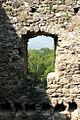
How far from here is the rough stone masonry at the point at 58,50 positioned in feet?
14.9

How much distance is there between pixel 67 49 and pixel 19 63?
1507 millimetres

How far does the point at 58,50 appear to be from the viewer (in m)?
4.57

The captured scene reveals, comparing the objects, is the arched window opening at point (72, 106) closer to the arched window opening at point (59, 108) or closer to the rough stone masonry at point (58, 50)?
the rough stone masonry at point (58, 50)

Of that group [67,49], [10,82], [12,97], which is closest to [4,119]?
[12,97]

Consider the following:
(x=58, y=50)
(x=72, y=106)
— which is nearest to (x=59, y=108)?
(x=72, y=106)

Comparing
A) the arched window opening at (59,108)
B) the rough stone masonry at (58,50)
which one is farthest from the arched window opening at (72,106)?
the arched window opening at (59,108)

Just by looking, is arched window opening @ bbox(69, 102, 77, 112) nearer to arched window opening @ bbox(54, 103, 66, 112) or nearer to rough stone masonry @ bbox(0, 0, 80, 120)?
rough stone masonry @ bbox(0, 0, 80, 120)

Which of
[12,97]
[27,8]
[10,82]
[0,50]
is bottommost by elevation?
[12,97]

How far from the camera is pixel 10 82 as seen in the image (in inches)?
180

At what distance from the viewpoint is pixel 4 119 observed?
452 cm

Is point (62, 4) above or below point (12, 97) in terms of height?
above

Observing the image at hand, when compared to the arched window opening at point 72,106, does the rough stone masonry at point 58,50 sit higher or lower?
higher

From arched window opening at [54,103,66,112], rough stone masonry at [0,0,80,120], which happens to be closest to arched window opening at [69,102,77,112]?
rough stone masonry at [0,0,80,120]

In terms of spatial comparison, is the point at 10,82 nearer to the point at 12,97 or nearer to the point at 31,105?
the point at 12,97
